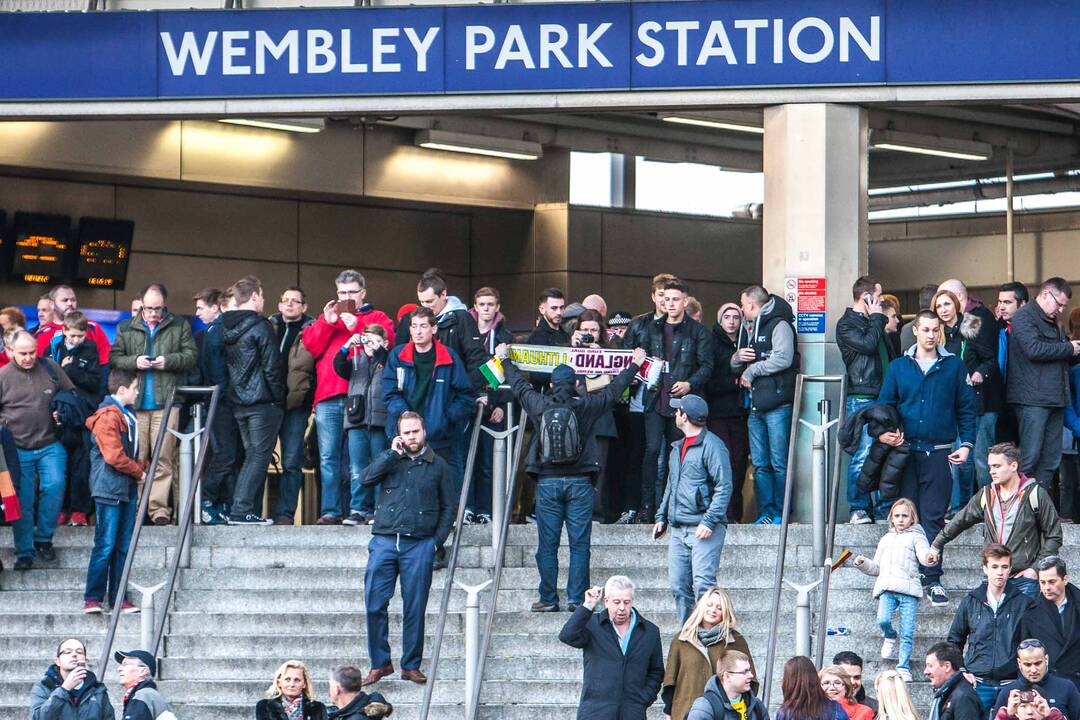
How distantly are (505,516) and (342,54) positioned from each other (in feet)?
14.5

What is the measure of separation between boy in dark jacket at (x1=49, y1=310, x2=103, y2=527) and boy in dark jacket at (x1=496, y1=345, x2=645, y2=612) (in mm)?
3379

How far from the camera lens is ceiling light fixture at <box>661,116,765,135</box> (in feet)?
66.0

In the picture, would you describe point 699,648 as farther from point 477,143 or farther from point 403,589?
point 477,143

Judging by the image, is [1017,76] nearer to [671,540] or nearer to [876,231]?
[671,540]

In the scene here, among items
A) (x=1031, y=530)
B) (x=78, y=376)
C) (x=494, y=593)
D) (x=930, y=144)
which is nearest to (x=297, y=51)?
(x=78, y=376)

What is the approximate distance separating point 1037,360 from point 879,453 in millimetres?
1349

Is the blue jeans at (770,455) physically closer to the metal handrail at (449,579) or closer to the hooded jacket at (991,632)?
the metal handrail at (449,579)

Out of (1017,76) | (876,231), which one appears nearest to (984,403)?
(1017,76)

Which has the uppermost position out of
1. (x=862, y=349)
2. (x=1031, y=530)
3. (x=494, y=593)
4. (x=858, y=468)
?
→ (x=862, y=349)

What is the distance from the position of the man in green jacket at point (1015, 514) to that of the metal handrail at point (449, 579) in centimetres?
293

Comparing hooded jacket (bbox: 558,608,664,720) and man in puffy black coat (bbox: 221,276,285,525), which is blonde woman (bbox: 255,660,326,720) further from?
man in puffy black coat (bbox: 221,276,285,525)

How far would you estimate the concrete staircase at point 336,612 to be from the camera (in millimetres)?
12141

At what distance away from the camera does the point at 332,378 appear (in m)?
14.0

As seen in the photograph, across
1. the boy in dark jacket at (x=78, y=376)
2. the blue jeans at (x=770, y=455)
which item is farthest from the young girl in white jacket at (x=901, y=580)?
the boy in dark jacket at (x=78, y=376)
